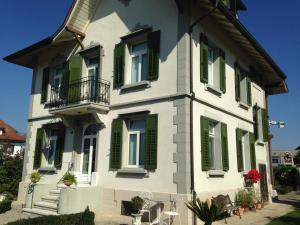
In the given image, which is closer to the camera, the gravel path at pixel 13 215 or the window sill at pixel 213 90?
the gravel path at pixel 13 215

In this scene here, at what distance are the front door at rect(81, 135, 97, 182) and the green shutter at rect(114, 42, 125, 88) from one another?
2.61m

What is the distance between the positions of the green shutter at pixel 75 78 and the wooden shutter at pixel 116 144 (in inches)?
87.2

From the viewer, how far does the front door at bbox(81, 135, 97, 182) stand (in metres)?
13.3

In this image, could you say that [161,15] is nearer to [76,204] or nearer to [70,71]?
[70,71]

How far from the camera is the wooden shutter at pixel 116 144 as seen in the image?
1195 cm

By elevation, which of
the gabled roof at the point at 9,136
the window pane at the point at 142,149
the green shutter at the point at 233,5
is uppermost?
the green shutter at the point at 233,5

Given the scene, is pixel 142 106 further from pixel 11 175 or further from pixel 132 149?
pixel 11 175

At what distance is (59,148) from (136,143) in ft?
14.5

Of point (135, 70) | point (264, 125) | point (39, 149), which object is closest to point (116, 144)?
point (135, 70)

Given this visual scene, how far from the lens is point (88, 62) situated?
48.3ft

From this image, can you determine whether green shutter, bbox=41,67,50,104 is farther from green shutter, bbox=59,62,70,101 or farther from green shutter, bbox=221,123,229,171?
green shutter, bbox=221,123,229,171

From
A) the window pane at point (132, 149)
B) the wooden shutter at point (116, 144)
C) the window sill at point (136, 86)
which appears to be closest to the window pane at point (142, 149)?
the window pane at point (132, 149)

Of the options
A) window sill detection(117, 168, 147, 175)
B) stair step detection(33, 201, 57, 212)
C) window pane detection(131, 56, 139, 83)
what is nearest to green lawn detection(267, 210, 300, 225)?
window sill detection(117, 168, 147, 175)

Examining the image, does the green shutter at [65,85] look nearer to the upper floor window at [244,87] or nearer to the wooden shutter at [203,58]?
the wooden shutter at [203,58]
